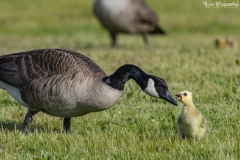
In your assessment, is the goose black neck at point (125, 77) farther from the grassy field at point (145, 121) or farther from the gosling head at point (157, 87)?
the grassy field at point (145, 121)

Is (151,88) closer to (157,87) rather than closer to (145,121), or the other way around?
(157,87)

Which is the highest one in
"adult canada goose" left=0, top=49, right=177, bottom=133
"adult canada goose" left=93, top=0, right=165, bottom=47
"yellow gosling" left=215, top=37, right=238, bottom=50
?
"adult canada goose" left=93, top=0, right=165, bottom=47

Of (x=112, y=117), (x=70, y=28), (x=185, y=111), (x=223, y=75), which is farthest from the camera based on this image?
(x=70, y=28)

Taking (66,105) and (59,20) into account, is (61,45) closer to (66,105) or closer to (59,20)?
(59,20)

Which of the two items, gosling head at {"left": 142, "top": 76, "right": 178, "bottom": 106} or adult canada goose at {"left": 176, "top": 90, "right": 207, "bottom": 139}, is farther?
gosling head at {"left": 142, "top": 76, "right": 178, "bottom": 106}

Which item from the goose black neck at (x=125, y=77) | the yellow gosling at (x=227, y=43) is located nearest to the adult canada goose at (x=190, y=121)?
the goose black neck at (x=125, y=77)

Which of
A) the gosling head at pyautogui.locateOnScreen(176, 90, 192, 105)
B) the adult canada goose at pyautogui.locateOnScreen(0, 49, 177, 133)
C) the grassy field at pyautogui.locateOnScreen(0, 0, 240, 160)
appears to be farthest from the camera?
the adult canada goose at pyautogui.locateOnScreen(0, 49, 177, 133)

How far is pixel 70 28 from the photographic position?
2477 cm

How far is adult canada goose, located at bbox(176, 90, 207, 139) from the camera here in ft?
20.4

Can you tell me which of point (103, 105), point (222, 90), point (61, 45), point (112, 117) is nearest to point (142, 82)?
point (103, 105)

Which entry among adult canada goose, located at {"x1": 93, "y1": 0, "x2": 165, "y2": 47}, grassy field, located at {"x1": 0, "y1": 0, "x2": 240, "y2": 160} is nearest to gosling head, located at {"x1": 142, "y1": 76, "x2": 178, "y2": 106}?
grassy field, located at {"x1": 0, "y1": 0, "x2": 240, "y2": 160}

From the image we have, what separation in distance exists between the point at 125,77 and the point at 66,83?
726 mm

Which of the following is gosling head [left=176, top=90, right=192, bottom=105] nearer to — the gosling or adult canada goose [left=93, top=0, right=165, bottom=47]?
the gosling

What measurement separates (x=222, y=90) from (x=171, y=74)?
6.05ft
